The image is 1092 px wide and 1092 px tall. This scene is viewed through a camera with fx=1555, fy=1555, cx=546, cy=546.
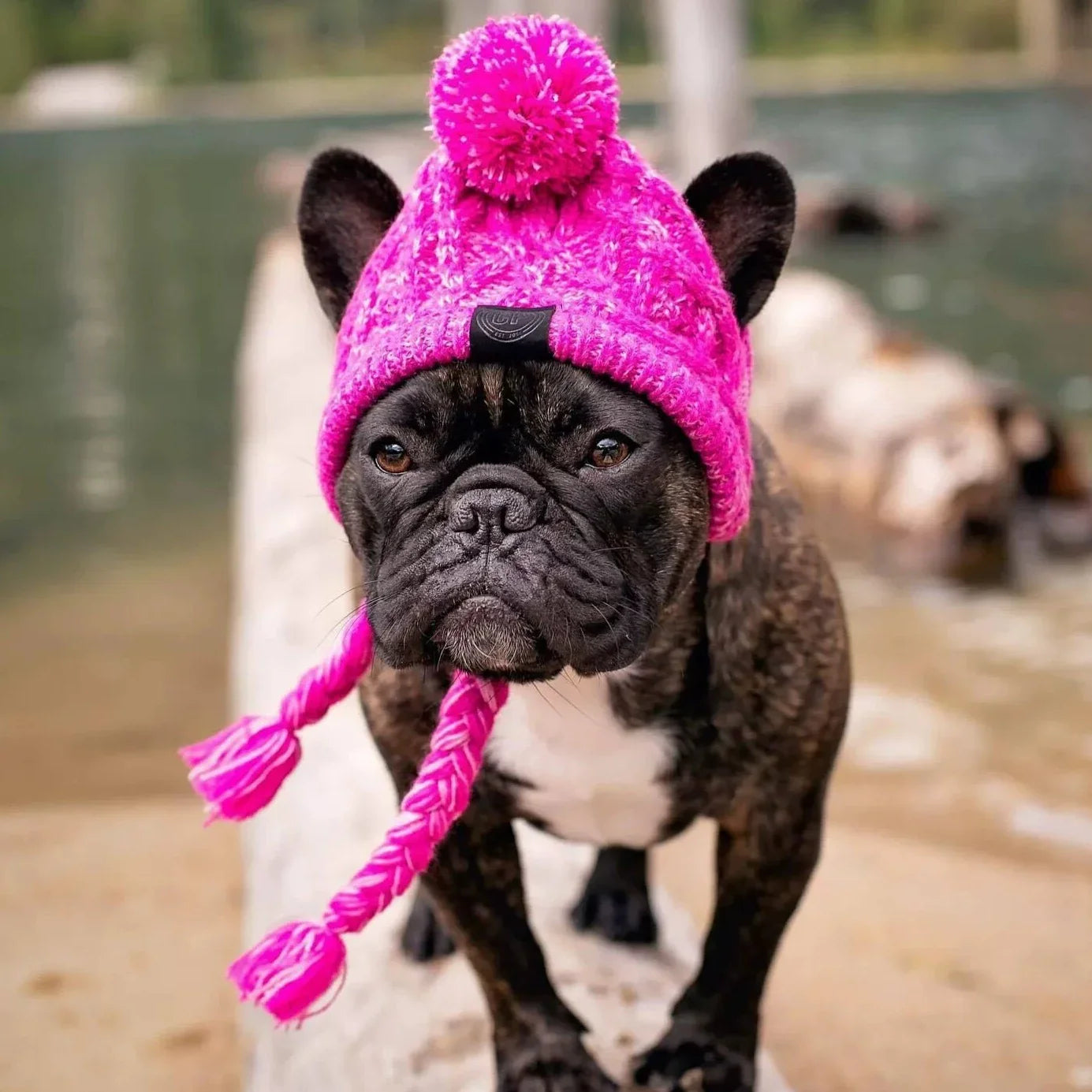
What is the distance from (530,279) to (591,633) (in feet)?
1.31

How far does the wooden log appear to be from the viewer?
231 centimetres

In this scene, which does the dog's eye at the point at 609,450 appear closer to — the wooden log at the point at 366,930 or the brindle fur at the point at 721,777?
the brindle fur at the point at 721,777

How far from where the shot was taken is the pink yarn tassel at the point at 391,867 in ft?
6.24

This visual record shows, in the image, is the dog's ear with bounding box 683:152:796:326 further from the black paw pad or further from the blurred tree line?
the blurred tree line

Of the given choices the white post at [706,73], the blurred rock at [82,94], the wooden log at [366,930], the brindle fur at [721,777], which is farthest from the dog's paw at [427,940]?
the blurred rock at [82,94]

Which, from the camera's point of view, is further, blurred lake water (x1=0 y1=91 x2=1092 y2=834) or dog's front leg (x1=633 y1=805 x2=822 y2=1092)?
blurred lake water (x1=0 y1=91 x2=1092 y2=834)

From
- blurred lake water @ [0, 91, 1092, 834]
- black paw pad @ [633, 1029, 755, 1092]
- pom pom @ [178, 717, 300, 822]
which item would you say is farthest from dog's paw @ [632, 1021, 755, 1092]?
blurred lake water @ [0, 91, 1092, 834]

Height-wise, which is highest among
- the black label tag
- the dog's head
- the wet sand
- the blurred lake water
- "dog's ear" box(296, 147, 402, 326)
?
"dog's ear" box(296, 147, 402, 326)

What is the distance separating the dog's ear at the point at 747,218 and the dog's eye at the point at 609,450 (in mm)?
281

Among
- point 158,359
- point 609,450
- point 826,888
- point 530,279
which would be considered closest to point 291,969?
point 609,450

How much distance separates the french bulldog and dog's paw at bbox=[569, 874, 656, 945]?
350 mm

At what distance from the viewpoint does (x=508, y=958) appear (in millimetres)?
2125

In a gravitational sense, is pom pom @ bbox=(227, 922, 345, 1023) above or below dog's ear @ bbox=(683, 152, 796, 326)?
below

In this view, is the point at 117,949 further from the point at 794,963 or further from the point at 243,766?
the point at 243,766
